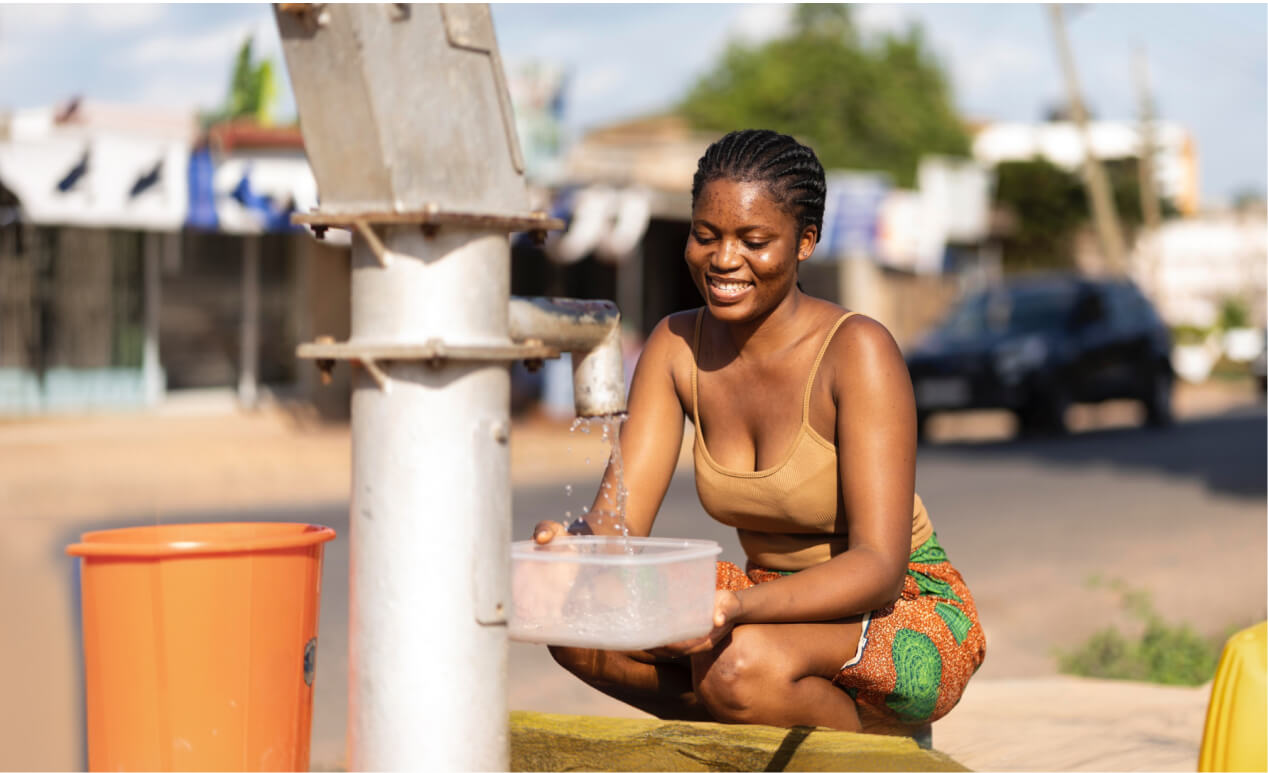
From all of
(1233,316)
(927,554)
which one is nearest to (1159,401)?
(927,554)

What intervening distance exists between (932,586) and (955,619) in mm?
85

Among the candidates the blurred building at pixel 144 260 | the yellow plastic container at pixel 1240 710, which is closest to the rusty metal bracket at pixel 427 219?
the yellow plastic container at pixel 1240 710

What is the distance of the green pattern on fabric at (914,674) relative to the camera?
9.35 feet

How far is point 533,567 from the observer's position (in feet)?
7.50

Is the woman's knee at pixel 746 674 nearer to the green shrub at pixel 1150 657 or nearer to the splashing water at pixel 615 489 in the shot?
the splashing water at pixel 615 489

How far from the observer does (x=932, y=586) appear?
3.04 m

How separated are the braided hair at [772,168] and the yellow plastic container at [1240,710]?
3.76 ft

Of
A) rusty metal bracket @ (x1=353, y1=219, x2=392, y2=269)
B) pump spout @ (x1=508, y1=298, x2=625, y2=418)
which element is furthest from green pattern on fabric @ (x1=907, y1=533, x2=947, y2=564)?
rusty metal bracket @ (x1=353, y1=219, x2=392, y2=269)

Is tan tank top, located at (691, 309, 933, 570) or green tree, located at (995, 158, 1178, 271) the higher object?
green tree, located at (995, 158, 1178, 271)

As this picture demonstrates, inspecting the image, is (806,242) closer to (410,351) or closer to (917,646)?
(917,646)

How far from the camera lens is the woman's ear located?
2855 mm

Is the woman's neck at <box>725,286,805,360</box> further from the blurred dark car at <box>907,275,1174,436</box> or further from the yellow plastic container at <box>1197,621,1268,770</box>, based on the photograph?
the blurred dark car at <box>907,275,1174,436</box>

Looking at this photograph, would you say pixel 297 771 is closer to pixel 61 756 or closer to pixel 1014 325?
pixel 61 756

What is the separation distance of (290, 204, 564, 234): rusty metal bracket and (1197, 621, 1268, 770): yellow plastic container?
3.84ft
